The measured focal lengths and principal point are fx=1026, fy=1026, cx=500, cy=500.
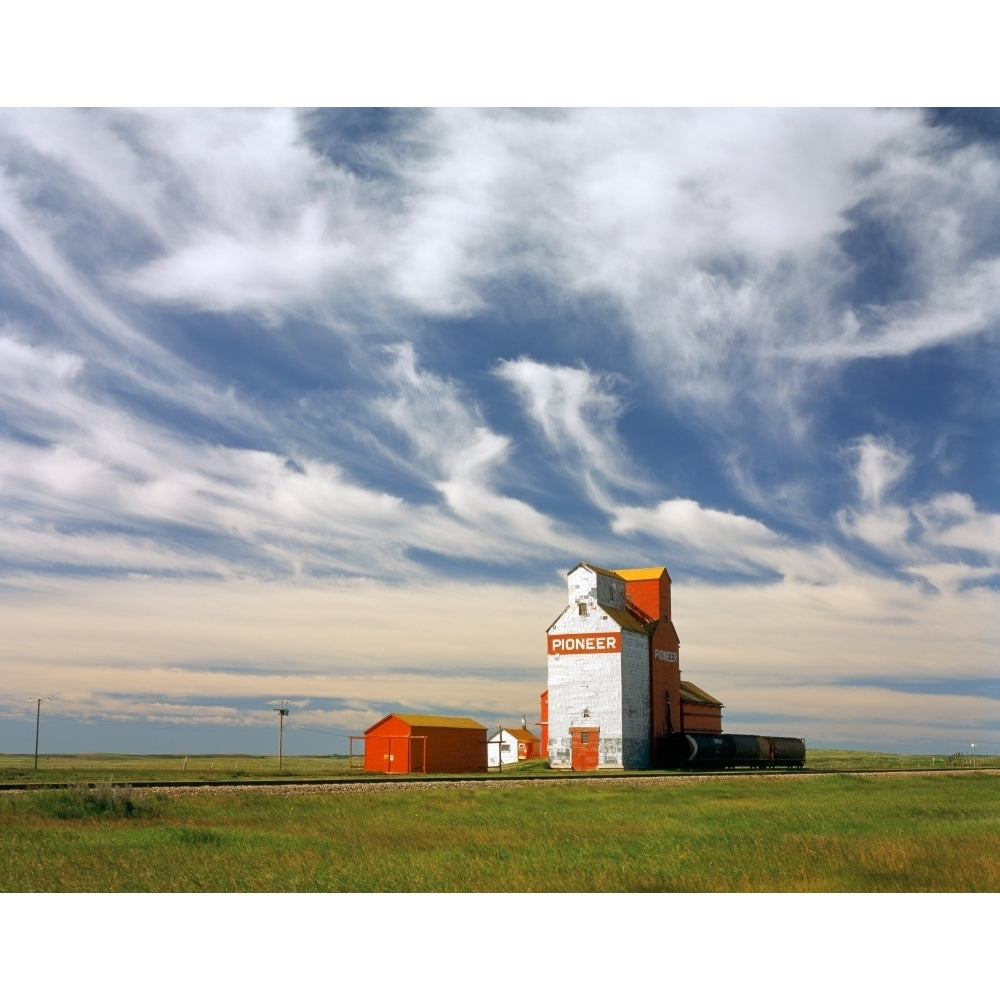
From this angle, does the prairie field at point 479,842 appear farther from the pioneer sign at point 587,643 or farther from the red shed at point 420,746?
the pioneer sign at point 587,643

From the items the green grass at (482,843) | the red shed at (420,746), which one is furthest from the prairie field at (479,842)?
the red shed at (420,746)

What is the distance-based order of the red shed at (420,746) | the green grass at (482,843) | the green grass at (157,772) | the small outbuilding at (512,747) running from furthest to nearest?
the small outbuilding at (512,747)
the red shed at (420,746)
the green grass at (157,772)
the green grass at (482,843)

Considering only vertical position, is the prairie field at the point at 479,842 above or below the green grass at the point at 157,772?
above

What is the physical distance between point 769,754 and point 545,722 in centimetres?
1579

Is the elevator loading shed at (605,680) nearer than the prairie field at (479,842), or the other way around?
the prairie field at (479,842)

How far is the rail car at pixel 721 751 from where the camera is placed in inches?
2473

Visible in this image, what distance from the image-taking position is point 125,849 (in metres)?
18.3

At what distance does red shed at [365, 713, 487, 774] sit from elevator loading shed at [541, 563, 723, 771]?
18.0ft

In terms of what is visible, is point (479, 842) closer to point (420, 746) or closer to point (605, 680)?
point (420, 746)

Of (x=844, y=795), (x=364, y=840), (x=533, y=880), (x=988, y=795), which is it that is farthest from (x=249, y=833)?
(x=988, y=795)

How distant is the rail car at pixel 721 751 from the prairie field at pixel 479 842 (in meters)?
29.1

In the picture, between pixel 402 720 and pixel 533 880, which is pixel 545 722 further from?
pixel 533 880

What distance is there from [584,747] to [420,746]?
1028 cm

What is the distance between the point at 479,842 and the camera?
20375 mm
